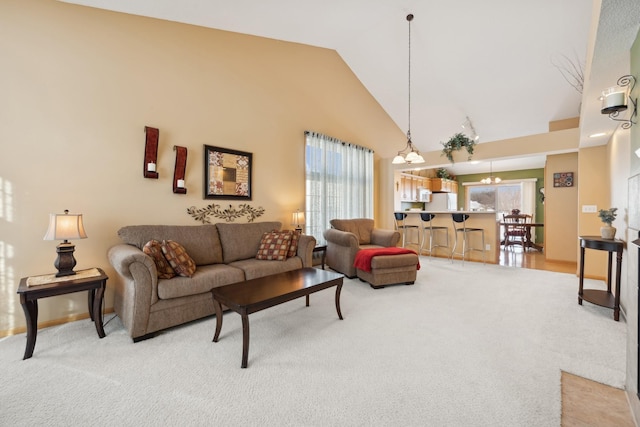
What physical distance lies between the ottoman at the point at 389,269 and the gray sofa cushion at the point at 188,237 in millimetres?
2007

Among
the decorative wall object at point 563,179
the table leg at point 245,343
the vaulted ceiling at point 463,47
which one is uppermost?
the vaulted ceiling at point 463,47

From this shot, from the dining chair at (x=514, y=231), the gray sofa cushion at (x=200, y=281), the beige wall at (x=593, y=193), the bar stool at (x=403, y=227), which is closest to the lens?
the gray sofa cushion at (x=200, y=281)

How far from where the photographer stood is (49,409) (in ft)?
5.00

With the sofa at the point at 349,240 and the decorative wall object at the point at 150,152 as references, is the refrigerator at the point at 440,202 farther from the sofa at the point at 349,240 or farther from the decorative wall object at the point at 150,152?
the decorative wall object at the point at 150,152

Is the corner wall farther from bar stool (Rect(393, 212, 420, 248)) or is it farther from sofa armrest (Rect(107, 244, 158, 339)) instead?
bar stool (Rect(393, 212, 420, 248))

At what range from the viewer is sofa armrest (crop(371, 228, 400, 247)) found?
15.1 feet

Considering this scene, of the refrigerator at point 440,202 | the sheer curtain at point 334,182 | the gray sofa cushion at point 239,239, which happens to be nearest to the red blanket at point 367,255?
the sheer curtain at point 334,182

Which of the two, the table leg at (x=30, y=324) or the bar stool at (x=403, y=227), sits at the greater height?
the bar stool at (x=403, y=227)

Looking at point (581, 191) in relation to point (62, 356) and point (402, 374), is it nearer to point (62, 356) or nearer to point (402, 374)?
point (402, 374)

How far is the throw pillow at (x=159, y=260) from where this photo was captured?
2.51 metres

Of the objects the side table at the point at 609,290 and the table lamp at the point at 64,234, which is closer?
the table lamp at the point at 64,234

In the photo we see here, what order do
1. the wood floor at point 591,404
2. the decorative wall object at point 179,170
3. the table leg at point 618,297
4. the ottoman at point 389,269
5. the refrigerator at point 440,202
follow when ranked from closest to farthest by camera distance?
the wood floor at point 591,404 < the table leg at point 618,297 < the decorative wall object at point 179,170 < the ottoman at point 389,269 < the refrigerator at point 440,202

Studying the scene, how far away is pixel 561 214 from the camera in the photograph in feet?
18.5

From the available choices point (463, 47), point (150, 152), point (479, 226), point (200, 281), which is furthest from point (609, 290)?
point (150, 152)
